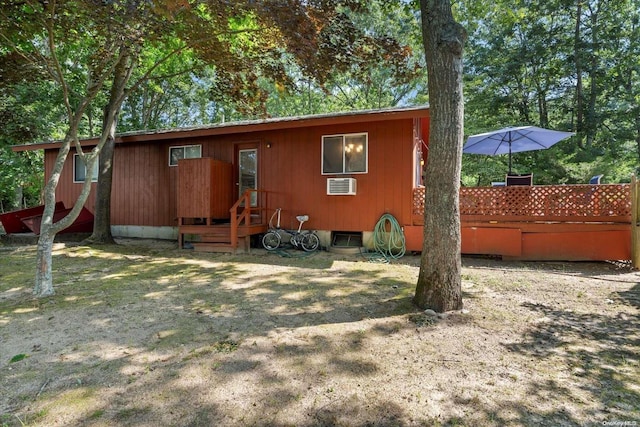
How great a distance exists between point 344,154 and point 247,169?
8.21ft

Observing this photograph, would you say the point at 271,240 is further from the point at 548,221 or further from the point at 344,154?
the point at 548,221

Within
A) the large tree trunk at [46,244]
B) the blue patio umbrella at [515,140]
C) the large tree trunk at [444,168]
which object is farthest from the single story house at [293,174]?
the large tree trunk at [46,244]

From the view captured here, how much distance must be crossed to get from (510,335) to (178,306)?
3.16 m

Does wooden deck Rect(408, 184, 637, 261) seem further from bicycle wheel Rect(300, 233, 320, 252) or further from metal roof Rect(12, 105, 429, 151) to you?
bicycle wheel Rect(300, 233, 320, 252)

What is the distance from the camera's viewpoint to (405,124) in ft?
22.1

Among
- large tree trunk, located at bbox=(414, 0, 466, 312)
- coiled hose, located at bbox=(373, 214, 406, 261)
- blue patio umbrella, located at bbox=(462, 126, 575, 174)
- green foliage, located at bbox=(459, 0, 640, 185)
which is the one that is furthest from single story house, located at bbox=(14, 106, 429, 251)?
green foliage, located at bbox=(459, 0, 640, 185)

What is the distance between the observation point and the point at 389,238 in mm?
6820

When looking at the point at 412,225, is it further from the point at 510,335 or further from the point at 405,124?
the point at 510,335

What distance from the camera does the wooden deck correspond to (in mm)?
5723

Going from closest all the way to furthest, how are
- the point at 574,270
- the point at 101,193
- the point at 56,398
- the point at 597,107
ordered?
1. the point at 56,398
2. the point at 574,270
3. the point at 101,193
4. the point at 597,107

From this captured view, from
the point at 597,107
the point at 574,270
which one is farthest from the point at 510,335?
the point at 597,107

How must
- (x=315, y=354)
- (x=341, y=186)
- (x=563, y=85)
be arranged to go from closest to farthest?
(x=315, y=354), (x=341, y=186), (x=563, y=85)

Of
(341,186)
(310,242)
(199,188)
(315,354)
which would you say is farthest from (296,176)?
(315,354)

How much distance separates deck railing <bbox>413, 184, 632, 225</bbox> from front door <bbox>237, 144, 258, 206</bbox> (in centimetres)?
374
